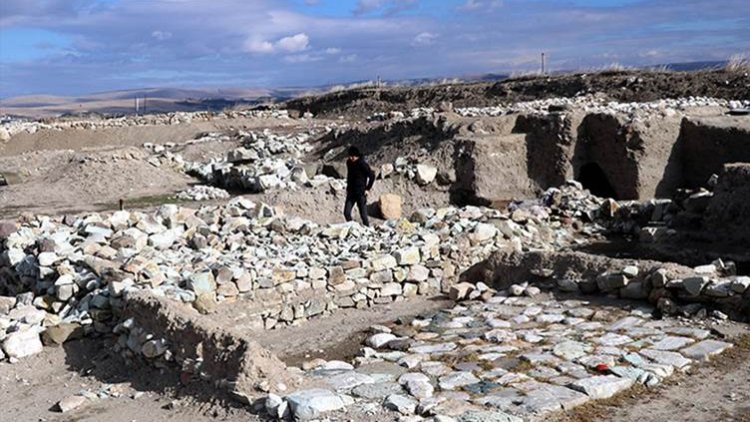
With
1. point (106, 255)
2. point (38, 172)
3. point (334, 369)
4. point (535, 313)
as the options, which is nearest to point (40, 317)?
point (106, 255)

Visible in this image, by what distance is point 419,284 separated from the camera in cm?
1002

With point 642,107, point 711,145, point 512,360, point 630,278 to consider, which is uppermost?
point 642,107

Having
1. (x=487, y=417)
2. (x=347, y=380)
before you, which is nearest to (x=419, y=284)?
(x=347, y=380)

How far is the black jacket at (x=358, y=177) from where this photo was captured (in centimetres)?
1284

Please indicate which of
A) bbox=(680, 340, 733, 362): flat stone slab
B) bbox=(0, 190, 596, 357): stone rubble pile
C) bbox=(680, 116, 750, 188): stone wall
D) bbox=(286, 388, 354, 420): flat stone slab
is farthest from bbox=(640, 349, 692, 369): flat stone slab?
bbox=(680, 116, 750, 188): stone wall

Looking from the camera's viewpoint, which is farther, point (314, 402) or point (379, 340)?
point (379, 340)

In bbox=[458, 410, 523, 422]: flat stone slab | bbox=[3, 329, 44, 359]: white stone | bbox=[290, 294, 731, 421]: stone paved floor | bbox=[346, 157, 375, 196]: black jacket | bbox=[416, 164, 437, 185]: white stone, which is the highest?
bbox=[346, 157, 375, 196]: black jacket

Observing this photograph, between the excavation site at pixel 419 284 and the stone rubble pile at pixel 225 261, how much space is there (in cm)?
4

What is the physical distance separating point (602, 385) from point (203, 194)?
12588 mm

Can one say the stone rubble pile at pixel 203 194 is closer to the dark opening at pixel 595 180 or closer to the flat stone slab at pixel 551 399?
the dark opening at pixel 595 180

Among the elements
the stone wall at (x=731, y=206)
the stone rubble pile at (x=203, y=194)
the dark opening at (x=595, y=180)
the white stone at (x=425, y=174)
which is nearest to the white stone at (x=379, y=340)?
the stone wall at (x=731, y=206)

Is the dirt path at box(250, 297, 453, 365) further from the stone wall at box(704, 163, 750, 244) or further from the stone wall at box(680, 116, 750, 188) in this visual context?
the stone wall at box(680, 116, 750, 188)

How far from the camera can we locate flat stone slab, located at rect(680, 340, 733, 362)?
6.72 metres

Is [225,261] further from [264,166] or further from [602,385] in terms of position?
[264,166]
